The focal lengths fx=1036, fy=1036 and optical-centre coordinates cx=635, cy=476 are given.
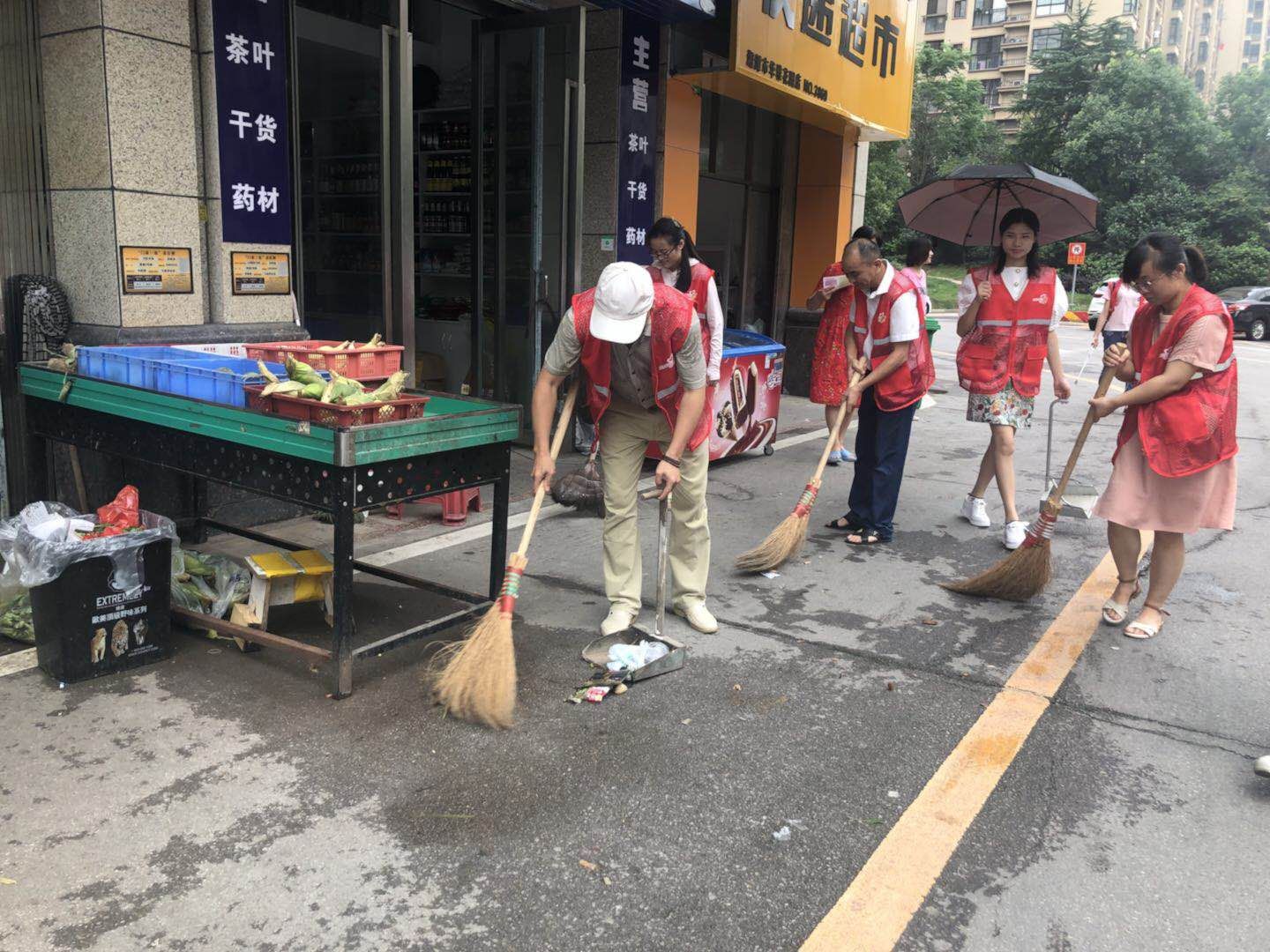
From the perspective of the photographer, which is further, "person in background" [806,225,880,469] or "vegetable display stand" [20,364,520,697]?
"person in background" [806,225,880,469]

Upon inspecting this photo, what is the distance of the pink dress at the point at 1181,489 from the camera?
13.7 ft

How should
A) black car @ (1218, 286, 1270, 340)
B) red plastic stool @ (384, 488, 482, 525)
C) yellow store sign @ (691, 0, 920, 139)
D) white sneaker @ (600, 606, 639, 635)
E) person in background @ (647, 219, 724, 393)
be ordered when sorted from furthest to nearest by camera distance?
black car @ (1218, 286, 1270, 340), yellow store sign @ (691, 0, 920, 139), red plastic stool @ (384, 488, 482, 525), person in background @ (647, 219, 724, 393), white sneaker @ (600, 606, 639, 635)

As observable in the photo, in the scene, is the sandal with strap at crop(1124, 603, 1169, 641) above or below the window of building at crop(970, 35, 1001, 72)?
below

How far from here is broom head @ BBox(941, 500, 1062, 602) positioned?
4.82 meters

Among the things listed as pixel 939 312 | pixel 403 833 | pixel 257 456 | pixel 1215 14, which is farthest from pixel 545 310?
pixel 1215 14

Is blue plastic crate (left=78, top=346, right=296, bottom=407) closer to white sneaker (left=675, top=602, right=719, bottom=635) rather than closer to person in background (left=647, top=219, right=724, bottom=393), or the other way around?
white sneaker (left=675, top=602, right=719, bottom=635)

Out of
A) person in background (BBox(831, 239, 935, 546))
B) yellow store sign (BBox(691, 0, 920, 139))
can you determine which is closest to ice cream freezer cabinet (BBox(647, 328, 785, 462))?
person in background (BBox(831, 239, 935, 546))

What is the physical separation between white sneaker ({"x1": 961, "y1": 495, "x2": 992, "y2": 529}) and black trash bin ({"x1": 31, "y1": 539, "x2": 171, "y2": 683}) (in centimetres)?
462

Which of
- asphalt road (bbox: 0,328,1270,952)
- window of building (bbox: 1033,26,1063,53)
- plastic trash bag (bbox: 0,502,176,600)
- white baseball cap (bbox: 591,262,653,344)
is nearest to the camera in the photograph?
asphalt road (bbox: 0,328,1270,952)

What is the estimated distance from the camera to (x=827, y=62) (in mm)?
9969

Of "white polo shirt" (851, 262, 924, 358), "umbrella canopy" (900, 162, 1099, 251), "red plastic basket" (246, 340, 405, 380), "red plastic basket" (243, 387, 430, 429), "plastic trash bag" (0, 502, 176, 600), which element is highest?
"umbrella canopy" (900, 162, 1099, 251)

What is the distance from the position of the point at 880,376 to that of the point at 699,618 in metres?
1.94

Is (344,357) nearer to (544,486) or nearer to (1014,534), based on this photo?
(544,486)

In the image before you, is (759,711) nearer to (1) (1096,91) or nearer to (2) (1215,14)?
(1) (1096,91)
